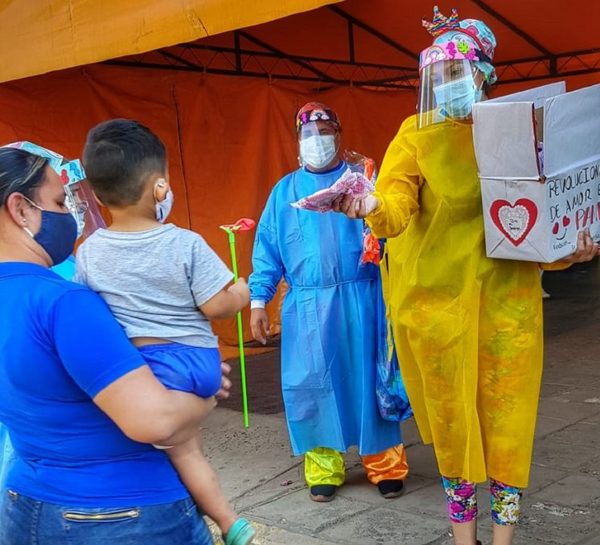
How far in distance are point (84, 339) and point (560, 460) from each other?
3247 mm

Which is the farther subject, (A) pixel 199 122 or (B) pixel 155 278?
(A) pixel 199 122

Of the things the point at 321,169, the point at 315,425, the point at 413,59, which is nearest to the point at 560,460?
the point at 315,425

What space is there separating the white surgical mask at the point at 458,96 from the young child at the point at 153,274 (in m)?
1.21

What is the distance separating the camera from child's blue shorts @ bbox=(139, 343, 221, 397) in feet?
5.86

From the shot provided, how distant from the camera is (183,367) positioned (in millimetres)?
1800

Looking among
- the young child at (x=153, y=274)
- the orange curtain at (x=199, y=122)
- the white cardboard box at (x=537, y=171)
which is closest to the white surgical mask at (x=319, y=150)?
the white cardboard box at (x=537, y=171)

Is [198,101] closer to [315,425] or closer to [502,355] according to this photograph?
[315,425]

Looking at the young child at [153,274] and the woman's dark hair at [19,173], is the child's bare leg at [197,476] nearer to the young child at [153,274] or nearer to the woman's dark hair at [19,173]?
the young child at [153,274]

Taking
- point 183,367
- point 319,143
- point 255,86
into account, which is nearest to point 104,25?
point 319,143

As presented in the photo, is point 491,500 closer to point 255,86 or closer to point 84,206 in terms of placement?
point 84,206

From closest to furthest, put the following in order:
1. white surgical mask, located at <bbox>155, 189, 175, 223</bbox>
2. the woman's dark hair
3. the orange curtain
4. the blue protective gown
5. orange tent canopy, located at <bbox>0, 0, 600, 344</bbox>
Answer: the woman's dark hair, white surgical mask, located at <bbox>155, 189, 175, 223</bbox>, the blue protective gown, the orange curtain, orange tent canopy, located at <bbox>0, 0, 600, 344</bbox>

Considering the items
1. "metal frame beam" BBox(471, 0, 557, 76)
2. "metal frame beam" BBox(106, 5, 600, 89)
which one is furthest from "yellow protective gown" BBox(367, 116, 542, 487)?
"metal frame beam" BBox(471, 0, 557, 76)

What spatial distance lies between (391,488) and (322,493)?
32 centimetres

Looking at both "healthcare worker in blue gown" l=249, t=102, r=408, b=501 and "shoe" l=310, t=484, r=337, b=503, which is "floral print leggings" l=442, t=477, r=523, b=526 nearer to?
"healthcare worker in blue gown" l=249, t=102, r=408, b=501
